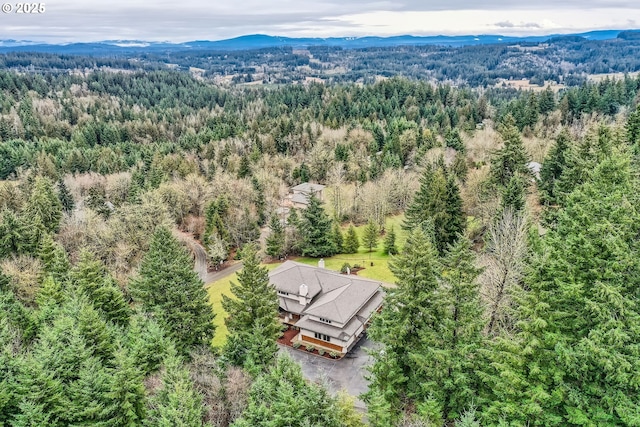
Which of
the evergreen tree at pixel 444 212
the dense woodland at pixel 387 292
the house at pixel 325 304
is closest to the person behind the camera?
the dense woodland at pixel 387 292

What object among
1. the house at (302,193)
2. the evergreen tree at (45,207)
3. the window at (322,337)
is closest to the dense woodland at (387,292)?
the evergreen tree at (45,207)

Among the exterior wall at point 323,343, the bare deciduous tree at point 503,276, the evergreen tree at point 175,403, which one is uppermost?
the bare deciduous tree at point 503,276

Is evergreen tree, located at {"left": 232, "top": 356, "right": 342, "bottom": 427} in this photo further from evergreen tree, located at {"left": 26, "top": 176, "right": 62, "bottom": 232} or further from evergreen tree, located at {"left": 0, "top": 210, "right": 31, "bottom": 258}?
evergreen tree, located at {"left": 26, "top": 176, "right": 62, "bottom": 232}

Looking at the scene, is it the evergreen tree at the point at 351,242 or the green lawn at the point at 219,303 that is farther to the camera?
the evergreen tree at the point at 351,242

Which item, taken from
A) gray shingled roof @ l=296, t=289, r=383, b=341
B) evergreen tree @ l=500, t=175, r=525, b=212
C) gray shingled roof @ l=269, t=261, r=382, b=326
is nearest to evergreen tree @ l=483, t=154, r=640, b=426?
gray shingled roof @ l=296, t=289, r=383, b=341

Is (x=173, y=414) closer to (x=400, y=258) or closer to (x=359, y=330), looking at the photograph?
(x=400, y=258)

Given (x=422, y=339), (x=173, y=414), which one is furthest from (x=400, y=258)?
(x=173, y=414)

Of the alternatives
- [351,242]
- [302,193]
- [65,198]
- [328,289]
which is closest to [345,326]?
[328,289]

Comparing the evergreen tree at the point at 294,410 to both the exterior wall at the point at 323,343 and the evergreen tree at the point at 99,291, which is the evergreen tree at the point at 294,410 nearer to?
the exterior wall at the point at 323,343
